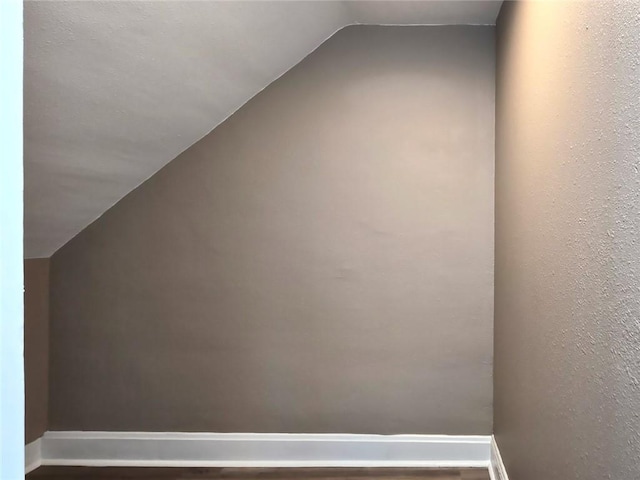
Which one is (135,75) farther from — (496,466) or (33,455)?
(496,466)

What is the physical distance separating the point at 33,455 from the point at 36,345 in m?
0.55

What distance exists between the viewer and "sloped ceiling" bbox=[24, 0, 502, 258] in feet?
4.92

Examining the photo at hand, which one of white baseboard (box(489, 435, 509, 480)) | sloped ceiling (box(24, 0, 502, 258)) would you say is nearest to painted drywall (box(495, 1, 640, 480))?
white baseboard (box(489, 435, 509, 480))

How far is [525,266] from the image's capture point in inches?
68.6

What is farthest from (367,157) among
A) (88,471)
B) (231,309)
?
(88,471)

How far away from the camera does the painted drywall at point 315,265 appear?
2.48 m

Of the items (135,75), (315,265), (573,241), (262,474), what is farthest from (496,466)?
(135,75)

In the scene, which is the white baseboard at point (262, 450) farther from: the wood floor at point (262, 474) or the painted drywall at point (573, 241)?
the painted drywall at point (573, 241)

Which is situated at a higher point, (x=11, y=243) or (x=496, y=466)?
(x=11, y=243)

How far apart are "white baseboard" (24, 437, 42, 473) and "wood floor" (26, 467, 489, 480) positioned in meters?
0.04

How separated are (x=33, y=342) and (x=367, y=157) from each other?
6.15ft

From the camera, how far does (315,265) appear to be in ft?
8.32

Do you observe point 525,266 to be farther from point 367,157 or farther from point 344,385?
point 344,385

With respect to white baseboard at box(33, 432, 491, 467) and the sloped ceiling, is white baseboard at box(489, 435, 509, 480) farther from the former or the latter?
the sloped ceiling
